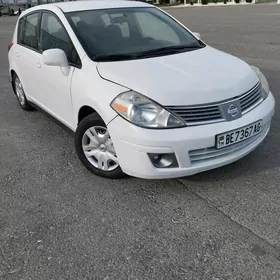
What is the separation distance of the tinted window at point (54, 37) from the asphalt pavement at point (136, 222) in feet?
3.71

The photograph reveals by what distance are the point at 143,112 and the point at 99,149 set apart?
731 mm

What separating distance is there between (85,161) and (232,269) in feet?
5.84

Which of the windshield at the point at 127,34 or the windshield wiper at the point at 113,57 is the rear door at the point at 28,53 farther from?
the windshield wiper at the point at 113,57

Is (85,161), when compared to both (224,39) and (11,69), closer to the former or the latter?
(11,69)

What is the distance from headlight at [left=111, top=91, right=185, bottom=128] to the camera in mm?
2732

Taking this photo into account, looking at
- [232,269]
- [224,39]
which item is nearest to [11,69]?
[232,269]

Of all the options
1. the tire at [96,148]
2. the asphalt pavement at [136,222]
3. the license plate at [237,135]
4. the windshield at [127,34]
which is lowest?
the asphalt pavement at [136,222]

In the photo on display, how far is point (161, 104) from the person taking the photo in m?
2.75

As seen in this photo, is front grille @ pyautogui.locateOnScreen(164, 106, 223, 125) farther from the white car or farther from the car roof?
the car roof

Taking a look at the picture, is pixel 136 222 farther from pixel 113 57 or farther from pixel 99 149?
pixel 113 57

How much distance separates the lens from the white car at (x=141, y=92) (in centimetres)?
276

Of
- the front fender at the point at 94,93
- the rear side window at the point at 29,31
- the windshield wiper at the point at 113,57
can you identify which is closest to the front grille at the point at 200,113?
the front fender at the point at 94,93

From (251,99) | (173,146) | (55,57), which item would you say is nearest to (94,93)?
(55,57)

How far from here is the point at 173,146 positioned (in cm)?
269
